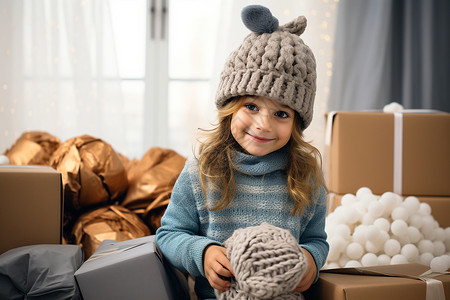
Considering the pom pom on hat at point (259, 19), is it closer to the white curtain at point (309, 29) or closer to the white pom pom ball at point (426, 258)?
the white pom pom ball at point (426, 258)

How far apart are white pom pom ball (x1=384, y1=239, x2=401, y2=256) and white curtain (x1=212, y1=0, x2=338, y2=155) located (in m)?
0.96

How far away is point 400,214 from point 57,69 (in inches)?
66.1

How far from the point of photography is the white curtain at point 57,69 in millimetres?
2131

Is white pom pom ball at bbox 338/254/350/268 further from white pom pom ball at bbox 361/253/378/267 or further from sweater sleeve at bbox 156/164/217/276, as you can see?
sweater sleeve at bbox 156/164/217/276

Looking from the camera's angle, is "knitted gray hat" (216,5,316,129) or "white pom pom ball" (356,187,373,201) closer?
"knitted gray hat" (216,5,316,129)

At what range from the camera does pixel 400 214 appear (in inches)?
50.0

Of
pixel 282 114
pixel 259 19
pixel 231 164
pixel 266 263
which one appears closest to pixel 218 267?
pixel 266 263

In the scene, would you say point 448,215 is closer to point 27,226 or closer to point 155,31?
point 27,226

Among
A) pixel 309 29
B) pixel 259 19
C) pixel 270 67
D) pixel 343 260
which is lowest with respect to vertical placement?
pixel 343 260

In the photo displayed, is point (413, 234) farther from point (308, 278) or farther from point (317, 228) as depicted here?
point (308, 278)

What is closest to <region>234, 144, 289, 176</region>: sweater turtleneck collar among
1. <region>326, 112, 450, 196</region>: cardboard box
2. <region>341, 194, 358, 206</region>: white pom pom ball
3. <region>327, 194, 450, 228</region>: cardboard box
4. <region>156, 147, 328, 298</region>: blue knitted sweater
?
<region>156, 147, 328, 298</region>: blue knitted sweater

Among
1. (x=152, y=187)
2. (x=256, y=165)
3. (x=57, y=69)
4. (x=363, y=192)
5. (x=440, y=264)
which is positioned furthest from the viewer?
(x=57, y=69)

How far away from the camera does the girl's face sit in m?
0.93

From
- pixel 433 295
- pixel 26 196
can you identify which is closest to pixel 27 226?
pixel 26 196
